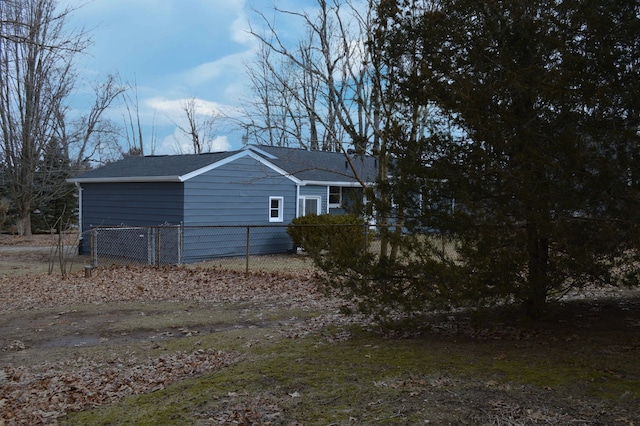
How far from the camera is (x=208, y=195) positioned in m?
19.7

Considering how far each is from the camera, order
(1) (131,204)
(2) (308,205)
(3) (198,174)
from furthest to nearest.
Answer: (2) (308,205), (1) (131,204), (3) (198,174)

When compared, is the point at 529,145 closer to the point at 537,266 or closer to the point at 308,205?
the point at 537,266

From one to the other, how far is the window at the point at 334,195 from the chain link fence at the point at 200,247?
120 inches

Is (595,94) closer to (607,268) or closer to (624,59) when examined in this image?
(624,59)

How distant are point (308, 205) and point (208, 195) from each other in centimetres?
490

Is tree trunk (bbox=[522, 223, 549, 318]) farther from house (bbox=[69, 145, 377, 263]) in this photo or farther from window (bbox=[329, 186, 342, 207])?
window (bbox=[329, 186, 342, 207])

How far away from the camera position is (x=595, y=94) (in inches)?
226

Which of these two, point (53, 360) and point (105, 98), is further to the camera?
point (105, 98)

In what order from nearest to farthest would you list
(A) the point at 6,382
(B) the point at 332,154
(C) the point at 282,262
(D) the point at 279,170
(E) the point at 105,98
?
(A) the point at 6,382 < (C) the point at 282,262 < (D) the point at 279,170 < (B) the point at 332,154 < (E) the point at 105,98

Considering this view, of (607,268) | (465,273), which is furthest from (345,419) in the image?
(607,268)

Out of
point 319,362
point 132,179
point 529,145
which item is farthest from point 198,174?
point 529,145

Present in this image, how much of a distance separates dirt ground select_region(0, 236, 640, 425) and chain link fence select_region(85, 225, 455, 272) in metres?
6.99

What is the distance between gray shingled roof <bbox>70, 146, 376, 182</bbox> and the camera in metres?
19.6

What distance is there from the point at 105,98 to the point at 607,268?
3427 centimetres
